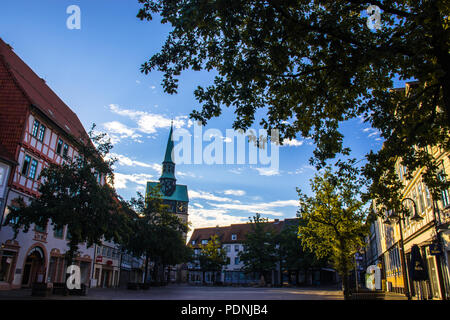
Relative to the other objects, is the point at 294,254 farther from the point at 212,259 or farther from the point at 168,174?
the point at 168,174

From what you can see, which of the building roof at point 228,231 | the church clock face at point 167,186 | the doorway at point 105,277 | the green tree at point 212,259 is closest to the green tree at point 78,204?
the doorway at point 105,277

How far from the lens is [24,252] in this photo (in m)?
26.1

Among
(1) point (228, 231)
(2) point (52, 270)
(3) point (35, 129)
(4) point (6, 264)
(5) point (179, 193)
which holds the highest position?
(5) point (179, 193)

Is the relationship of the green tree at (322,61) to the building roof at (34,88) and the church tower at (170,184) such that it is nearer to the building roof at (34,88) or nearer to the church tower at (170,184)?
the building roof at (34,88)

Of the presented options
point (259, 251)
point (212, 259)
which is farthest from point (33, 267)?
point (212, 259)

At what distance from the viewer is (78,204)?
21.7 metres

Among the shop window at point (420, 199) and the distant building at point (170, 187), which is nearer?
the shop window at point (420, 199)

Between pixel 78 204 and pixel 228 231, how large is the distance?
249 ft

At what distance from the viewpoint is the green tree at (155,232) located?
139 ft

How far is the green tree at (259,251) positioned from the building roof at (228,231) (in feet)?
53.7

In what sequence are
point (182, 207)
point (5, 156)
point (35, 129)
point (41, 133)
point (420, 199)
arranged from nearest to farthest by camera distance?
point (5, 156) → point (420, 199) → point (35, 129) → point (41, 133) → point (182, 207)

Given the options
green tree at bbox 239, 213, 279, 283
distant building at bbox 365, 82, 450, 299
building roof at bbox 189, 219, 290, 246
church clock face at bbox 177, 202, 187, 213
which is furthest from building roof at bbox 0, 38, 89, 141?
church clock face at bbox 177, 202, 187, 213

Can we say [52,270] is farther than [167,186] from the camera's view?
No
